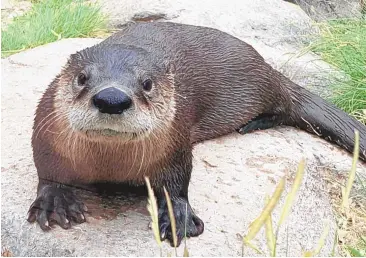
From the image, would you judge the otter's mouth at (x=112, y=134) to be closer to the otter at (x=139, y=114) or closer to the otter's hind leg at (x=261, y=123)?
the otter at (x=139, y=114)

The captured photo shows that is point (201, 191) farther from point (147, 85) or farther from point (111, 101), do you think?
point (111, 101)

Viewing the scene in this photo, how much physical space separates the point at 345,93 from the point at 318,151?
678 mm

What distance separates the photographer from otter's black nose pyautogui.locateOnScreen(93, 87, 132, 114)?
1778 millimetres

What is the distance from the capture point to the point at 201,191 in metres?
2.57

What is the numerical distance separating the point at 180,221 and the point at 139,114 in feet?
1.63

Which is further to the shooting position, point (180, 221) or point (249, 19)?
point (249, 19)

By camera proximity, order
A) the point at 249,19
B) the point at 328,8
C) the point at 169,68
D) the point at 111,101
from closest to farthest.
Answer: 1. the point at 111,101
2. the point at 169,68
3. the point at 249,19
4. the point at 328,8

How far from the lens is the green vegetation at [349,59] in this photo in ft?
12.1

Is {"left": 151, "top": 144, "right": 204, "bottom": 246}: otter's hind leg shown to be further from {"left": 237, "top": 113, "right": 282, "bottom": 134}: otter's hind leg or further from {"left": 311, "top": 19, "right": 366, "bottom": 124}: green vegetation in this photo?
{"left": 311, "top": 19, "right": 366, "bottom": 124}: green vegetation

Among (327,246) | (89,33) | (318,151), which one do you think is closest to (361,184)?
(318,151)

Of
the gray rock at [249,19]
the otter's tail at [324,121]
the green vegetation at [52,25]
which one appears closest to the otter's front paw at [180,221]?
the otter's tail at [324,121]

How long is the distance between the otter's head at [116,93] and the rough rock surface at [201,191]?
361mm

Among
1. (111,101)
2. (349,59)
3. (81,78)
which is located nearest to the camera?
(111,101)

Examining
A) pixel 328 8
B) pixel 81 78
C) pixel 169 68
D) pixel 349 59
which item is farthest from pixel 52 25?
pixel 81 78
